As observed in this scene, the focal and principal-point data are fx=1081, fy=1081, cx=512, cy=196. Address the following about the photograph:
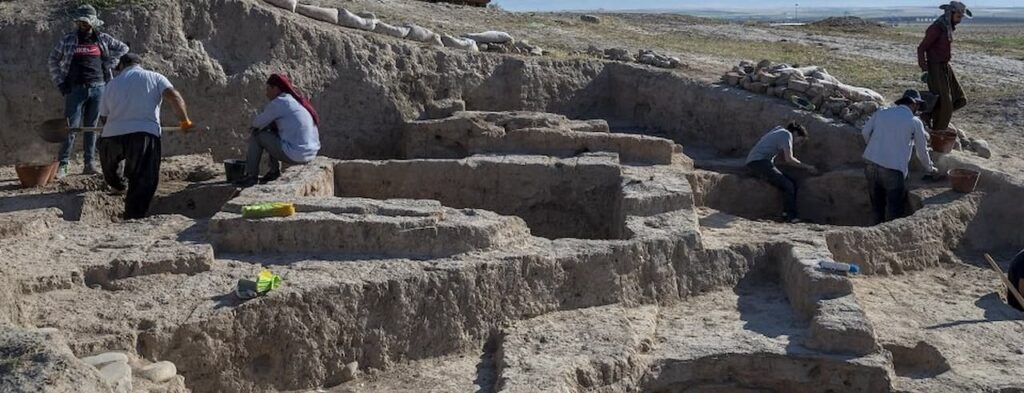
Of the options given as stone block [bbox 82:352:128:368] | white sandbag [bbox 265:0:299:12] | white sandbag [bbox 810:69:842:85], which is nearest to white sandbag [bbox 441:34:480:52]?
white sandbag [bbox 265:0:299:12]

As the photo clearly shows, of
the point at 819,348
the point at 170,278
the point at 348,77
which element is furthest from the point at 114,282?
the point at 348,77

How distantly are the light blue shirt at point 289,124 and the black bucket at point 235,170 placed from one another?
0.50 m

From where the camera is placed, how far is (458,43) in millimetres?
12195

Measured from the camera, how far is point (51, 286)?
607cm

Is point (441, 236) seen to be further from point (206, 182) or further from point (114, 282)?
point (206, 182)

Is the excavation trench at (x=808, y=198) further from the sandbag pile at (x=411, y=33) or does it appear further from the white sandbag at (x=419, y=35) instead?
the white sandbag at (x=419, y=35)

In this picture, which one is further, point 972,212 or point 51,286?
point 972,212

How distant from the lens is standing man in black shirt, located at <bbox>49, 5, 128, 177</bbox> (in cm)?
909

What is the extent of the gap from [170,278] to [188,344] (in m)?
0.78

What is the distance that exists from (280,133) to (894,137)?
5.21 metres

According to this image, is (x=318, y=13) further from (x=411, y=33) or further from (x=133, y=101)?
(x=133, y=101)

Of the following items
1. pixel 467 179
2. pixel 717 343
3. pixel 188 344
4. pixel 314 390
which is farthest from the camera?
pixel 467 179

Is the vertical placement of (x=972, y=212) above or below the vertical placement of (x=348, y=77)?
below

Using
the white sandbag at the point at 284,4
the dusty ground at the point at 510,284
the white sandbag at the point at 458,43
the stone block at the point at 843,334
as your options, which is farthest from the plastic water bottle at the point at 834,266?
the white sandbag at the point at 284,4
